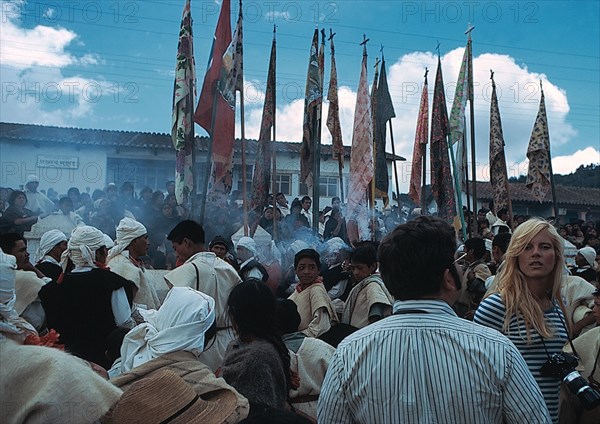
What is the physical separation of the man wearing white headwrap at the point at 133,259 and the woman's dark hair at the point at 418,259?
11.9ft

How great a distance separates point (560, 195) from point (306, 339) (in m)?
32.1

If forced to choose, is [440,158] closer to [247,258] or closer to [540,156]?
[540,156]

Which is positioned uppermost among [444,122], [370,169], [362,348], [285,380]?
[444,122]

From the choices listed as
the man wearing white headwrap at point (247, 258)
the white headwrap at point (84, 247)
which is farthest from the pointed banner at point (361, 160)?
the white headwrap at point (84, 247)

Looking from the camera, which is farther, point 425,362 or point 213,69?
point 213,69

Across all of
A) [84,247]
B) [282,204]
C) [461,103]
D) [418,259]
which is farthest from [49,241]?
[461,103]

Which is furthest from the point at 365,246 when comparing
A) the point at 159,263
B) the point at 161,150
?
the point at 161,150

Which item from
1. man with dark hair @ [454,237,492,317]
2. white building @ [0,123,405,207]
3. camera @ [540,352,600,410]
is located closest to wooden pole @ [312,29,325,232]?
man with dark hair @ [454,237,492,317]

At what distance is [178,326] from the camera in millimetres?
3057

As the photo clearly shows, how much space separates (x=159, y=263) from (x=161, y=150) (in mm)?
15327

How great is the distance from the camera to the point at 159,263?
9.44 metres

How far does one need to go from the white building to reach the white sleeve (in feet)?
55.2

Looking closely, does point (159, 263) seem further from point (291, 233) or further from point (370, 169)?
point (370, 169)

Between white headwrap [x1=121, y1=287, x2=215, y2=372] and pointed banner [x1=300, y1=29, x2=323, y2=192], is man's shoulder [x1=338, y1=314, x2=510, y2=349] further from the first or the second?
pointed banner [x1=300, y1=29, x2=323, y2=192]
